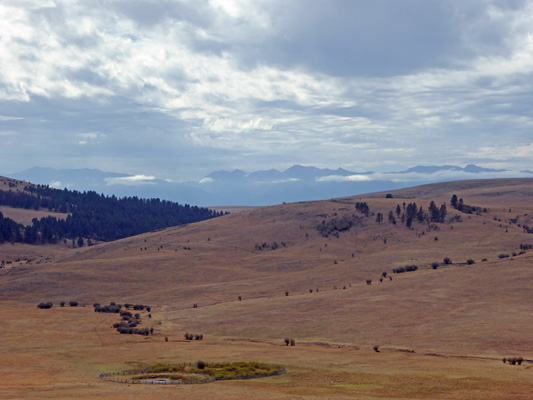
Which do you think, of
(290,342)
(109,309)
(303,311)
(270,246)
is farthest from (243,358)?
(270,246)

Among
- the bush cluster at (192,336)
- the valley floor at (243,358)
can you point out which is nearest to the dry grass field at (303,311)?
the valley floor at (243,358)

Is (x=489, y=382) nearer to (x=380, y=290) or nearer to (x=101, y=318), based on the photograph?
(x=380, y=290)

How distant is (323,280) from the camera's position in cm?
6562

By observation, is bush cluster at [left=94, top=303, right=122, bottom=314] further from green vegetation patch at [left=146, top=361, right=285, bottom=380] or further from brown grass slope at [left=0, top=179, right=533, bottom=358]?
green vegetation patch at [left=146, top=361, right=285, bottom=380]

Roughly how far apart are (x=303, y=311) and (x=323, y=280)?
15557mm

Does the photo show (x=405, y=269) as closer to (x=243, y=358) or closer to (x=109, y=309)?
(x=109, y=309)

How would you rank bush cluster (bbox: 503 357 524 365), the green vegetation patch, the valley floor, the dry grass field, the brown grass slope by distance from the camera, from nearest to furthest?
the valley floor, the dry grass field, the green vegetation patch, bush cluster (bbox: 503 357 524 365), the brown grass slope

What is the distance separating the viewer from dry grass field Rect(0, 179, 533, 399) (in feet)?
93.5

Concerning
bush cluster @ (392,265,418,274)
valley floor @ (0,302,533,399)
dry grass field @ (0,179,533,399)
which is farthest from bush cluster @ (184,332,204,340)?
bush cluster @ (392,265,418,274)

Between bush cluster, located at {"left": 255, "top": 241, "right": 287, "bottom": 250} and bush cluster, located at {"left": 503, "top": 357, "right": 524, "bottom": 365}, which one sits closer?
bush cluster, located at {"left": 503, "top": 357, "right": 524, "bottom": 365}

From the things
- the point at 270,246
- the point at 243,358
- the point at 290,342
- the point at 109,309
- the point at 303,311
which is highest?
the point at 270,246

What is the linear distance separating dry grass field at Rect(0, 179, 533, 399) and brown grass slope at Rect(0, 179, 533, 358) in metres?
0.24

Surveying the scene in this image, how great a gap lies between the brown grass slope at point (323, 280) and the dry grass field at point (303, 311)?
235 mm

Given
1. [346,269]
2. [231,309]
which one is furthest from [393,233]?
[231,309]
